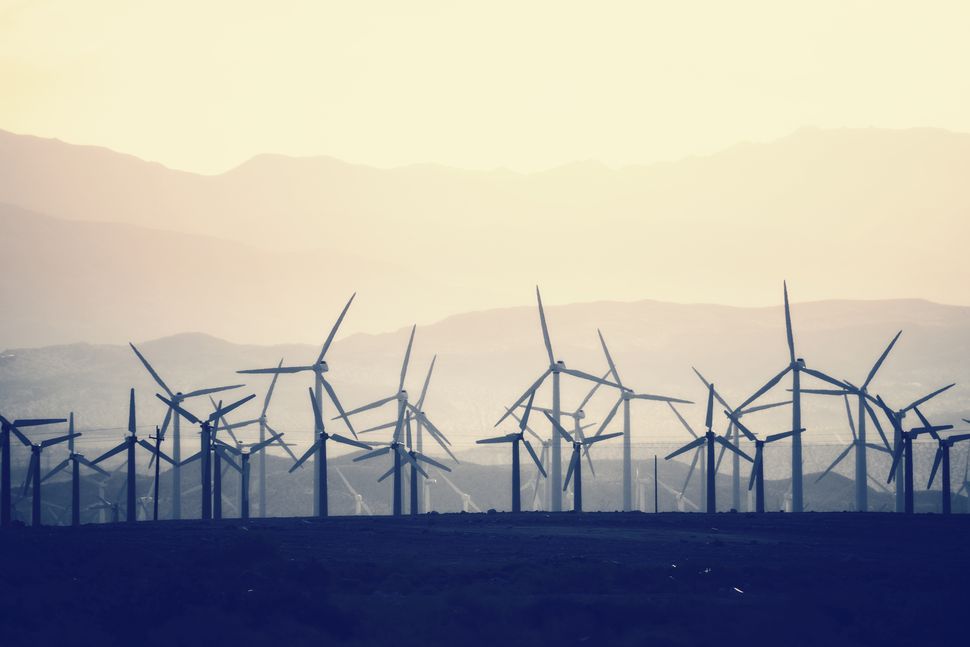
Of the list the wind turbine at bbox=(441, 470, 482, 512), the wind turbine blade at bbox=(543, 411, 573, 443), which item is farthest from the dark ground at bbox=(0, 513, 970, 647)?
the wind turbine at bbox=(441, 470, 482, 512)

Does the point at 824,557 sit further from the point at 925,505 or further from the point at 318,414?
the point at 925,505

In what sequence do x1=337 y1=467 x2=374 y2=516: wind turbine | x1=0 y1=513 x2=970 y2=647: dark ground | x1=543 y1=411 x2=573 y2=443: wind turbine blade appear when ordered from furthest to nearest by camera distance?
x1=337 y1=467 x2=374 y2=516: wind turbine < x1=543 y1=411 x2=573 y2=443: wind turbine blade < x1=0 y1=513 x2=970 y2=647: dark ground

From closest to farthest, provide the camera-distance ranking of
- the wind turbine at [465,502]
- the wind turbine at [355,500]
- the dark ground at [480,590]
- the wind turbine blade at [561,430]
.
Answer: the dark ground at [480,590]
the wind turbine blade at [561,430]
the wind turbine at [355,500]
the wind turbine at [465,502]

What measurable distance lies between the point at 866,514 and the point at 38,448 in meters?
63.0

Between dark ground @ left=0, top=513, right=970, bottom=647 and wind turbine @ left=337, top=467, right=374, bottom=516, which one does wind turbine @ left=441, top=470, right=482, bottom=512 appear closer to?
wind turbine @ left=337, top=467, right=374, bottom=516

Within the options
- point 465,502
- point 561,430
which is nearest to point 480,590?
point 561,430

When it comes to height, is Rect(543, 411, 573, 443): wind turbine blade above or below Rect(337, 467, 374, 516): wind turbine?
above

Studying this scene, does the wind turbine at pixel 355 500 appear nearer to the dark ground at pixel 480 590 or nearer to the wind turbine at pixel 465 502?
the wind turbine at pixel 465 502

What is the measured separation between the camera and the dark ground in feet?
153

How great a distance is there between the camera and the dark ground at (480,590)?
1831 inches

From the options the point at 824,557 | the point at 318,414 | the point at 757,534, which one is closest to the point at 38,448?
the point at 318,414

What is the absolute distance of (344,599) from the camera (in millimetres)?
52562

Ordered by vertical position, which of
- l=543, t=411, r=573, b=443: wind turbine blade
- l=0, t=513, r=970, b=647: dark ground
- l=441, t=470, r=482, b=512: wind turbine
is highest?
l=543, t=411, r=573, b=443: wind turbine blade

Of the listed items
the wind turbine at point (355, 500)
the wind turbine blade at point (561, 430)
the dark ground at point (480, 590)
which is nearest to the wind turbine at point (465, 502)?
the wind turbine at point (355, 500)
